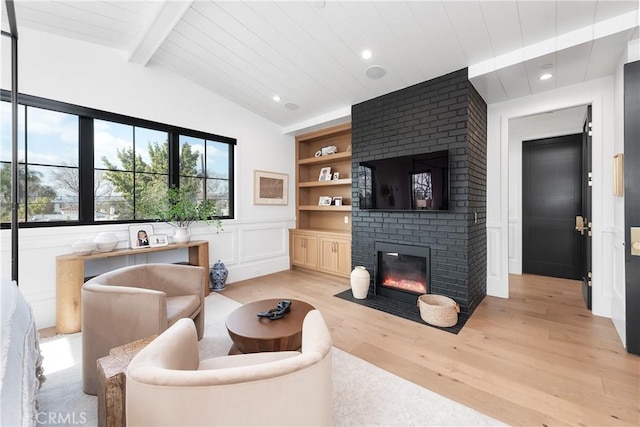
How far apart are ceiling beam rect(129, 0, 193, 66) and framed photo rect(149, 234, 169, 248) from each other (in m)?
2.20

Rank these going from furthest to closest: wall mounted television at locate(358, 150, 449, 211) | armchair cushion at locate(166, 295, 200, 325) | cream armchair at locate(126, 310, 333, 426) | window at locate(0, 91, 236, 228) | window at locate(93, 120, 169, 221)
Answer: window at locate(93, 120, 169, 221), wall mounted television at locate(358, 150, 449, 211), window at locate(0, 91, 236, 228), armchair cushion at locate(166, 295, 200, 325), cream armchair at locate(126, 310, 333, 426)

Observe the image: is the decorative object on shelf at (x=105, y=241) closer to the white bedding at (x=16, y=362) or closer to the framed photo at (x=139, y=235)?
the framed photo at (x=139, y=235)

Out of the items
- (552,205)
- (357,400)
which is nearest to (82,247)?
(357,400)

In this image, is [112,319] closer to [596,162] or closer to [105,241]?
[105,241]

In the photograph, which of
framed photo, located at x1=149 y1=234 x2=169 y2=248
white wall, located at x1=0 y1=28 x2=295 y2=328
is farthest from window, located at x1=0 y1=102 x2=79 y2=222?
framed photo, located at x1=149 y1=234 x2=169 y2=248

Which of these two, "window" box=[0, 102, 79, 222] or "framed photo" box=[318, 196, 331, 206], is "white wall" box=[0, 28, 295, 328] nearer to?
"window" box=[0, 102, 79, 222]

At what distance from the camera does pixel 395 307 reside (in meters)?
3.20

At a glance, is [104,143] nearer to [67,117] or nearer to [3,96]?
[67,117]

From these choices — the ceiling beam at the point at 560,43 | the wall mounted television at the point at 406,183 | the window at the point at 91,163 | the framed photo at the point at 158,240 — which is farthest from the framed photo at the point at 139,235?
the ceiling beam at the point at 560,43

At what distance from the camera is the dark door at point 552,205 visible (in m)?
4.21

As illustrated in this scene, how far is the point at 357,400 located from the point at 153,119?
3920 millimetres

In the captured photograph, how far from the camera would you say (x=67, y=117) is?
293cm

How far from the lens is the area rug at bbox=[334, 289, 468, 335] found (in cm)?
276

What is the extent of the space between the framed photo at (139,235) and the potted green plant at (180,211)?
246 mm
